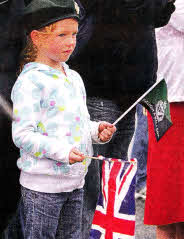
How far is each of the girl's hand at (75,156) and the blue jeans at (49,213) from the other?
0.19 metres

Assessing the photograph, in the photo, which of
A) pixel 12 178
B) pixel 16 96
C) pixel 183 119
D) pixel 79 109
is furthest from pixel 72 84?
pixel 183 119

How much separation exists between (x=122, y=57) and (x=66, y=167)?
0.60 meters

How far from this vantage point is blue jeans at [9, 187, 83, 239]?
202 cm

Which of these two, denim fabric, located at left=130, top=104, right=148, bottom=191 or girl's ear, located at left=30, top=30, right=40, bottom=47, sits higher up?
girl's ear, located at left=30, top=30, right=40, bottom=47

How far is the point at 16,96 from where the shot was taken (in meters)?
1.98

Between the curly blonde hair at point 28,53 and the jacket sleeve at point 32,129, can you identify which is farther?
the curly blonde hair at point 28,53

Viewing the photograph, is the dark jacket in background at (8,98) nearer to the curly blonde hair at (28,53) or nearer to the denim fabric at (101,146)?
the curly blonde hair at (28,53)

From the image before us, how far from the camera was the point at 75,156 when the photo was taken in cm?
191

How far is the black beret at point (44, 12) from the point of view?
6.60 ft

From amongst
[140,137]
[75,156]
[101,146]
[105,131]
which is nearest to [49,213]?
[75,156]

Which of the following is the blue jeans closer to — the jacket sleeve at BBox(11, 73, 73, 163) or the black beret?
the jacket sleeve at BBox(11, 73, 73, 163)

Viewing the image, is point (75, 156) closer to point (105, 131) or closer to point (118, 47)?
point (105, 131)

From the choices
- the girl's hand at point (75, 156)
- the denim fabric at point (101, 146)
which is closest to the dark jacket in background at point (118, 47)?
the denim fabric at point (101, 146)

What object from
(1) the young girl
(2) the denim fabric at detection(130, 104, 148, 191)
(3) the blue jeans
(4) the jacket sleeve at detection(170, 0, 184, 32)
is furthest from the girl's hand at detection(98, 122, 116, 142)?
(2) the denim fabric at detection(130, 104, 148, 191)
